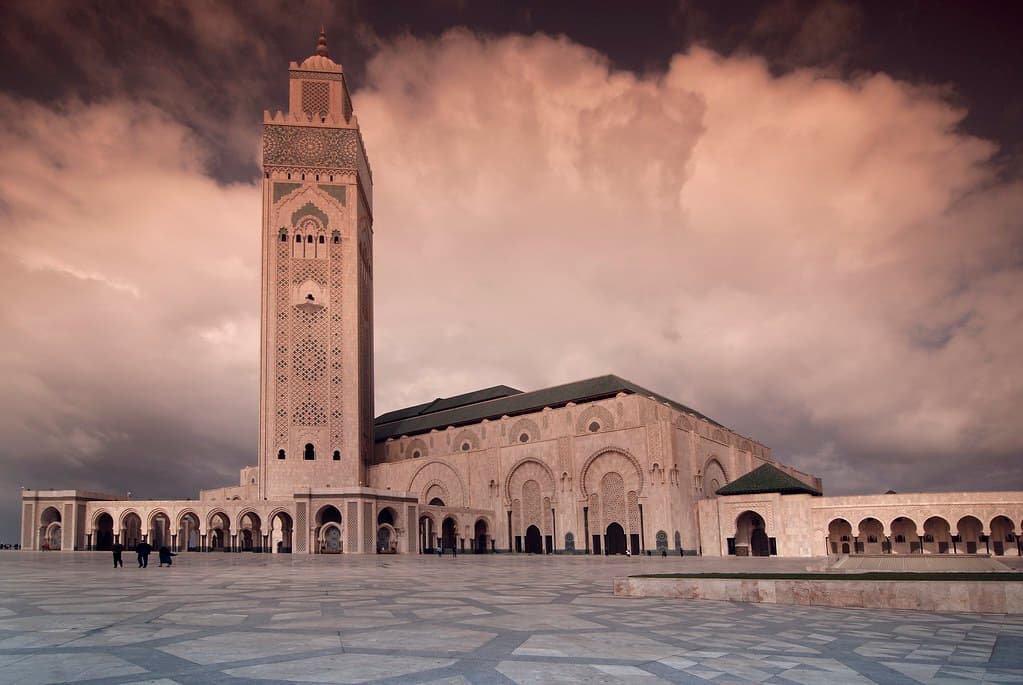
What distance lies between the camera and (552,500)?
37438mm

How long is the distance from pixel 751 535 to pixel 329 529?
2105cm

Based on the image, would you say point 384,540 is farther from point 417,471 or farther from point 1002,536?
point 1002,536

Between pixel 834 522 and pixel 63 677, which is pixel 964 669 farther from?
pixel 834 522

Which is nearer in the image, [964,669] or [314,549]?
[964,669]

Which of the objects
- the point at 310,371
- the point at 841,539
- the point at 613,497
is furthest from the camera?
the point at 310,371

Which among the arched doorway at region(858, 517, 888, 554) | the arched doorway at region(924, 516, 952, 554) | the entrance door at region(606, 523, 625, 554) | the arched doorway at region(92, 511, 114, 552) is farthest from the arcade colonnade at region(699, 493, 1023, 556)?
the arched doorway at region(92, 511, 114, 552)

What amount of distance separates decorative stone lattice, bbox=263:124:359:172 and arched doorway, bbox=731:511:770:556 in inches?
1128

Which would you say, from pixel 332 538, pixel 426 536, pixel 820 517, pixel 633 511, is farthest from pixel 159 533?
pixel 820 517

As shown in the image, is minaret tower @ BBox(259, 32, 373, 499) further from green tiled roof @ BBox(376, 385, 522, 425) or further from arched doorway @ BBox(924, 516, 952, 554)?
arched doorway @ BBox(924, 516, 952, 554)

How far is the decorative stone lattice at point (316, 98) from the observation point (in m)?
45.6

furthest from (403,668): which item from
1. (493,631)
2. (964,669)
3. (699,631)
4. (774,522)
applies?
(774,522)

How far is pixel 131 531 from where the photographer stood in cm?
4459

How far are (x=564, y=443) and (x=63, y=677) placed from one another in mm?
32890

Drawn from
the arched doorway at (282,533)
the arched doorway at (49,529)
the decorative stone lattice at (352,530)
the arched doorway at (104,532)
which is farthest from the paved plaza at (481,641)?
the arched doorway at (49,529)
